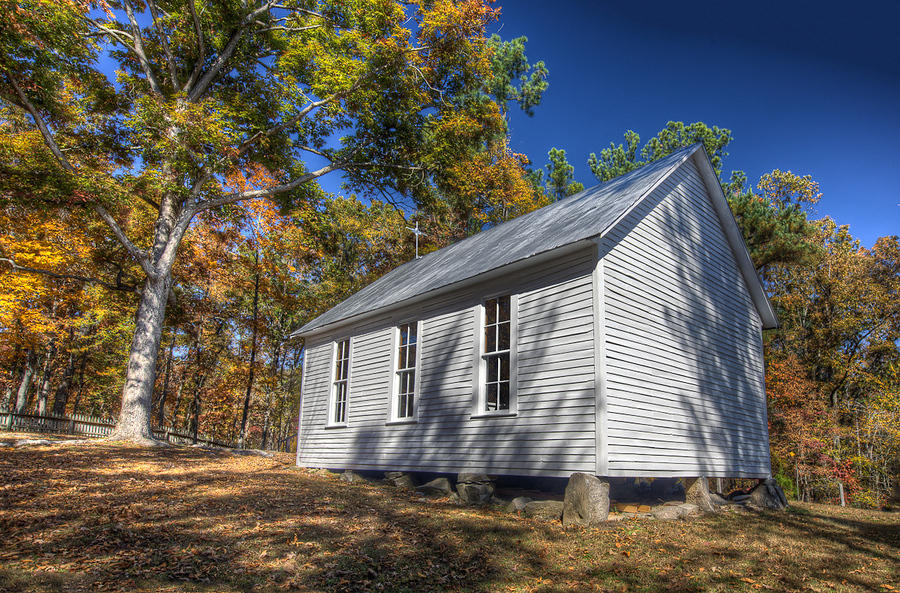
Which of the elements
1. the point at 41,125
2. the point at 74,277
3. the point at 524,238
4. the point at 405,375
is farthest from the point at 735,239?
the point at 74,277

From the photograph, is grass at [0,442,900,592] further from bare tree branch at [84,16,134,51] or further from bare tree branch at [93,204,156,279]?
bare tree branch at [84,16,134,51]

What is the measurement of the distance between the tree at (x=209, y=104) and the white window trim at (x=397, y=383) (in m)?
7.86

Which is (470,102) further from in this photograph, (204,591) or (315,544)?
(204,591)

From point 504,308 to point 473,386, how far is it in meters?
1.67

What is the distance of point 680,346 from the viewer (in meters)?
10.9

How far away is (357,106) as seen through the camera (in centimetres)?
1883

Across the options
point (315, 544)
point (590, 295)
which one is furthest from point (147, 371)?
point (590, 295)

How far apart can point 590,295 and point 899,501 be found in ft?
40.0

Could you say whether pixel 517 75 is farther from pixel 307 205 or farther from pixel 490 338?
pixel 490 338

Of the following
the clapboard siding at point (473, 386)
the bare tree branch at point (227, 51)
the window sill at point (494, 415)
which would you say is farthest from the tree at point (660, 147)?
the window sill at point (494, 415)

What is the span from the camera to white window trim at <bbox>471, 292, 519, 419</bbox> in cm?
997

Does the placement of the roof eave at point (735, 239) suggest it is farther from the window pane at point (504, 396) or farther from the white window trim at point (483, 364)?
the window pane at point (504, 396)

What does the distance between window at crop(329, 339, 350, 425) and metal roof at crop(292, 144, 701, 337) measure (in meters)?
0.94

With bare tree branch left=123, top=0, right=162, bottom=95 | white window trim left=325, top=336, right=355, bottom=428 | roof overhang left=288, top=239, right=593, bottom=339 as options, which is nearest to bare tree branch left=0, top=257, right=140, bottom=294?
bare tree branch left=123, top=0, right=162, bottom=95
